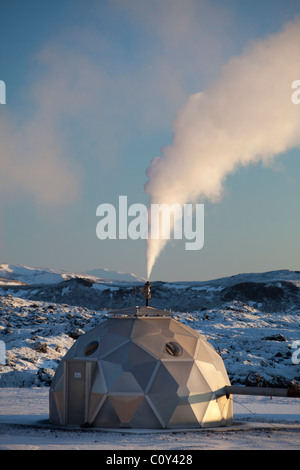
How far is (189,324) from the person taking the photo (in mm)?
44656

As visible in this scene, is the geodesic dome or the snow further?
the geodesic dome

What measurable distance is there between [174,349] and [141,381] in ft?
5.10

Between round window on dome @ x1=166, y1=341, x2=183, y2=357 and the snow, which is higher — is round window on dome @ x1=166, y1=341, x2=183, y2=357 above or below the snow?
above

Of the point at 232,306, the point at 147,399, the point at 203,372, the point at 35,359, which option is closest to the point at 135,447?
the point at 147,399

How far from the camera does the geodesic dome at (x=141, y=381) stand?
1584 cm

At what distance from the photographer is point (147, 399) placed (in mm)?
15766

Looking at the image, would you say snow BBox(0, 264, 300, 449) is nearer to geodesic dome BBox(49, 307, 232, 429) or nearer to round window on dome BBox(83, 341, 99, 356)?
geodesic dome BBox(49, 307, 232, 429)

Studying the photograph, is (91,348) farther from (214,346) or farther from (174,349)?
(214,346)

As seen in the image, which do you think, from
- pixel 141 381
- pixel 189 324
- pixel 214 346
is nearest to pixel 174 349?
pixel 141 381

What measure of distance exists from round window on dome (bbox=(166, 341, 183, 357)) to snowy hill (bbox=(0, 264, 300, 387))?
267 cm

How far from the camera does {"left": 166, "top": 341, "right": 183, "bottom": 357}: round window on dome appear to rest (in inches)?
666

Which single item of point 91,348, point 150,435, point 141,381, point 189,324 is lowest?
point 150,435

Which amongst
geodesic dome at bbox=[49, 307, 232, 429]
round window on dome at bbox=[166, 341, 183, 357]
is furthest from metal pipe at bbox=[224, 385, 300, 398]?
round window on dome at bbox=[166, 341, 183, 357]
